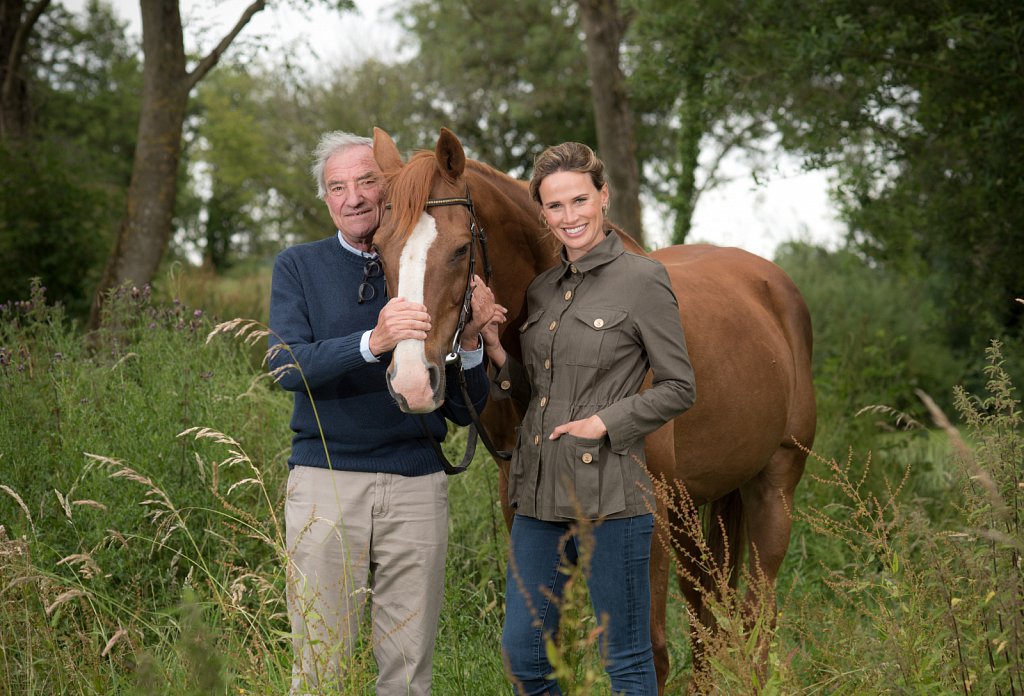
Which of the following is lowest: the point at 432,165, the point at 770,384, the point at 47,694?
the point at 47,694

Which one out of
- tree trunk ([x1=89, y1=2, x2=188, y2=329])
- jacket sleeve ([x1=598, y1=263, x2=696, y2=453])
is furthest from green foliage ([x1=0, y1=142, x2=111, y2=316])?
jacket sleeve ([x1=598, y1=263, x2=696, y2=453])

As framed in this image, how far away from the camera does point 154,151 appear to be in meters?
8.66

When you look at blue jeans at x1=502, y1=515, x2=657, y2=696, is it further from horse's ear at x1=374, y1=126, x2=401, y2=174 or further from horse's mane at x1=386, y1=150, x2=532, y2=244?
horse's ear at x1=374, y1=126, x2=401, y2=174

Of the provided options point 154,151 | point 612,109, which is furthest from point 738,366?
point 612,109

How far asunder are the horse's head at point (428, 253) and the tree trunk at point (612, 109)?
8348 millimetres

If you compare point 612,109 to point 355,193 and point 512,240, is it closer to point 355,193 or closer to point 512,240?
point 512,240

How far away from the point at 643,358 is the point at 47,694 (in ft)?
7.77

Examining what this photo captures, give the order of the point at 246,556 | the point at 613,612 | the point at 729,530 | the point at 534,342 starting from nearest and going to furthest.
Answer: the point at 613,612 < the point at 534,342 < the point at 246,556 < the point at 729,530

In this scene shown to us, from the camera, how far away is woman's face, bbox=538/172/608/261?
274 centimetres

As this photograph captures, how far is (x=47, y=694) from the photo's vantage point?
3.13 meters

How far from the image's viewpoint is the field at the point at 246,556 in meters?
2.50

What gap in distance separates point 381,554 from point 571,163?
55.9 inches

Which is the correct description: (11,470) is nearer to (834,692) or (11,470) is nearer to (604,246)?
(604,246)

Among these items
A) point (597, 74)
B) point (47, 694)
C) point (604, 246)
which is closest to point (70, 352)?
point (47, 694)
